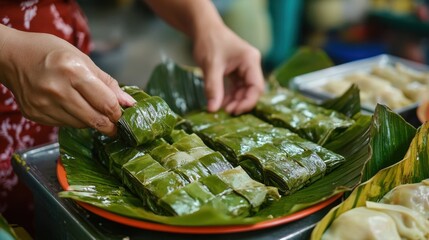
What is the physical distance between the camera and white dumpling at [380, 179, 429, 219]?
1.49 metres

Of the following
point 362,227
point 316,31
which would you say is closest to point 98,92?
point 362,227

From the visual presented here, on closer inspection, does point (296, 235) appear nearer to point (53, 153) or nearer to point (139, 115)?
point (139, 115)

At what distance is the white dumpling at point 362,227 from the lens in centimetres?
134

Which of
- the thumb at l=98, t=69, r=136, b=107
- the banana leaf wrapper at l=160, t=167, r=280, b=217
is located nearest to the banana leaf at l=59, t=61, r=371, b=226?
the banana leaf wrapper at l=160, t=167, r=280, b=217

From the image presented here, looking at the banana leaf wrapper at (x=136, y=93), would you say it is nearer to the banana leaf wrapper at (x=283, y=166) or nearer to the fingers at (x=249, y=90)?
the banana leaf wrapper at (x=283, y=166)

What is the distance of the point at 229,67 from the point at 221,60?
0.09m

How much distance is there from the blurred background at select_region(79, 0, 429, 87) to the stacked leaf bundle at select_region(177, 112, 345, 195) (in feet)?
11.6

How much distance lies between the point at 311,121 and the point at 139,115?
0.75m

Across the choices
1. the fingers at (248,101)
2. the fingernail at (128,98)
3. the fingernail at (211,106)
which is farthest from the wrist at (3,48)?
the fingers at (248,101)

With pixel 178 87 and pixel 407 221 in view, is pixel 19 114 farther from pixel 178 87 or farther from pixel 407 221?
pixel 407 221

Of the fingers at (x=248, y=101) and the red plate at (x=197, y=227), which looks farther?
the fingers at (x=248, y=101)

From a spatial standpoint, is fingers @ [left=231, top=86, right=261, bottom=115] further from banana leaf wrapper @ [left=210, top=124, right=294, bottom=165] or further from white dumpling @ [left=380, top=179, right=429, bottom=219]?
white dumpling @ [left=380, top=179, right=429, bottom=219]

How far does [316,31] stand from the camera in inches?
244

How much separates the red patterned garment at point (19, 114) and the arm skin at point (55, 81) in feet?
1.45
